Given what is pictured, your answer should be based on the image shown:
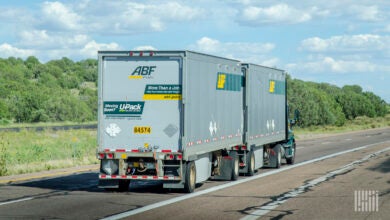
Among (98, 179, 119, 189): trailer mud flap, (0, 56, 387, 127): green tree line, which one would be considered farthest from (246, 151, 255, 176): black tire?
(0, 56, 387, 127): green tree line

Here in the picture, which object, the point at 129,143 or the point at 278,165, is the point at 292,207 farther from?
the point at 278,165

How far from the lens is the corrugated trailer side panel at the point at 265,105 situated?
23.7 metres

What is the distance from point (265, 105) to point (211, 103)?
670 cm

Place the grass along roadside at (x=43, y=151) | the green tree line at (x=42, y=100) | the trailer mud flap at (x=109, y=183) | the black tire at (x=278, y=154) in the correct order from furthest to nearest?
the green tree line at (x=42, y=100) → the black tire at (x=278, y=154) → the grass along roadside at (x=43, y=151) → the trailer mud flap at (x=109, y=183)

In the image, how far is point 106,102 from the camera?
18.1m

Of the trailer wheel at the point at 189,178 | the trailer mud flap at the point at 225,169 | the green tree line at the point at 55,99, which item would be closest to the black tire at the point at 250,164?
the trailer mud flap at the point at 225,169

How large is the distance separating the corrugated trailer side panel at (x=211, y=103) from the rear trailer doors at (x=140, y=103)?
13.6 inches

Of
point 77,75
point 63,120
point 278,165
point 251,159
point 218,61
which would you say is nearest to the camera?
point 218,61

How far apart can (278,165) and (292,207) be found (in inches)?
482

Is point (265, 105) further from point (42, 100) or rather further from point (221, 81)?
point (42, 100)

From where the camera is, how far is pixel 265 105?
26078 mm

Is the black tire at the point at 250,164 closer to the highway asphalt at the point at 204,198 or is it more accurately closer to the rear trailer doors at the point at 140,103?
the highway asphalt at the point at 204,198

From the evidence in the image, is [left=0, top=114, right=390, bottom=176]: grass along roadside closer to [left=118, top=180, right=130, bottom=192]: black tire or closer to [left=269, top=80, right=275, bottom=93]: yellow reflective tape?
[left=118, top=180, right=130, bottom=192]: black tire

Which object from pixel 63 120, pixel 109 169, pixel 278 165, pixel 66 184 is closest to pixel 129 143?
pixel 109 169
